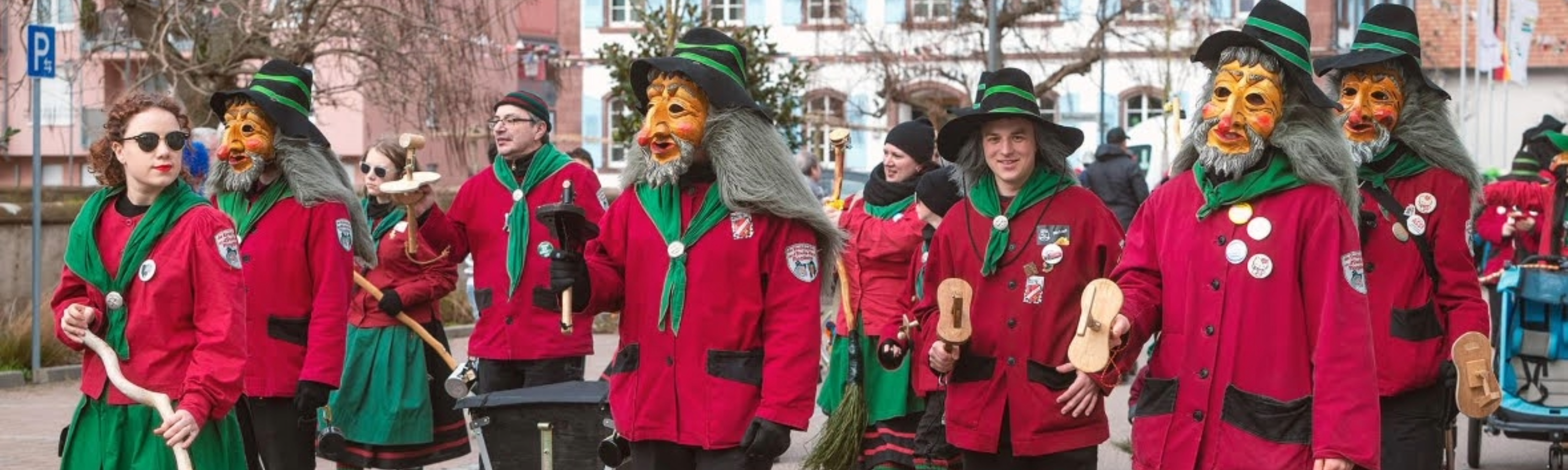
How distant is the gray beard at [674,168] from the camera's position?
660 centimetres

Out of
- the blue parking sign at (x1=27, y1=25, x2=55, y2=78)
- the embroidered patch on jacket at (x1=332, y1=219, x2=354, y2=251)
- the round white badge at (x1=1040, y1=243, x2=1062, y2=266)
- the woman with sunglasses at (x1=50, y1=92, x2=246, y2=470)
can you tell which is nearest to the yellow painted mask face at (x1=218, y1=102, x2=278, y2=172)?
the embroidered patch on jacket at (x1=332, y1=219, x2=354, y2=251)

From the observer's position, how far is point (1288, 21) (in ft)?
19.7

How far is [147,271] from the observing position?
20.3 feet

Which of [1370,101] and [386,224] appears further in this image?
[386,224]

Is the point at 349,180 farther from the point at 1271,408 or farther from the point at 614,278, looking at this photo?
the point at 1271,408

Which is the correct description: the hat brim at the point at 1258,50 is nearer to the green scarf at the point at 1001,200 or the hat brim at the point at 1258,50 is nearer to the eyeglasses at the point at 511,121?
the green scarf at the point at 1001,200

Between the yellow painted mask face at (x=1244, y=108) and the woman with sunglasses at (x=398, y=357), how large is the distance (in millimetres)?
4553

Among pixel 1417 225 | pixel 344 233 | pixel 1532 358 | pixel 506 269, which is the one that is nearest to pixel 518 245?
pixel 506 269

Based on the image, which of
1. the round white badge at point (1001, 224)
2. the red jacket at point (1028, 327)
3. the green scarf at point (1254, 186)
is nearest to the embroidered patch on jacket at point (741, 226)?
the red jacket at point (1028, 327)

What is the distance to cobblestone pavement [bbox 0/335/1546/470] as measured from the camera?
11.5m

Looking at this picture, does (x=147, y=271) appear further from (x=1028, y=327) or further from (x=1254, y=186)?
(x=1254, y=186)

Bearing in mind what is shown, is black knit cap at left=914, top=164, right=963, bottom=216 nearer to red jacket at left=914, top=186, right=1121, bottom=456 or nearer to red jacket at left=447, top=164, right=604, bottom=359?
red jacket at left=447, top=164, right=604, bottom=359

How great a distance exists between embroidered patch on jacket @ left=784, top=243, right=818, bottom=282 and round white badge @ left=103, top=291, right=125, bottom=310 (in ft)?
6.15

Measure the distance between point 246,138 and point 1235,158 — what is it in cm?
403
